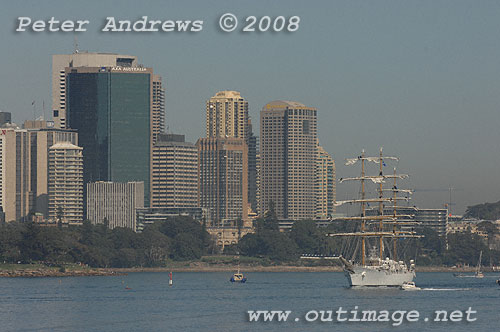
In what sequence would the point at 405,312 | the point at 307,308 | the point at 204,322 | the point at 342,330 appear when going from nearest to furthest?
the point at 342,330 → the point at 204,322 → the point at 405,312 → the point at 307,308

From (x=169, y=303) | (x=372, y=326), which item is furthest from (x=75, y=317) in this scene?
(x=372, y=326)

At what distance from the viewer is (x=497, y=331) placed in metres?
152

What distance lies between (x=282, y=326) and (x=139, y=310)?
115 feet

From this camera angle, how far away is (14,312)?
583 feet

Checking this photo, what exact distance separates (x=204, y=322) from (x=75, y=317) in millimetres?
20754

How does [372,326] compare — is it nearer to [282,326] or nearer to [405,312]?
[282,326]

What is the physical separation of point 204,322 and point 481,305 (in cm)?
5598

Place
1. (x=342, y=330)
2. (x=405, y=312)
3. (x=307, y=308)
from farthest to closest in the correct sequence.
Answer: (x=307, y=308)
(x=405, y=312)
(x=342, y=330)

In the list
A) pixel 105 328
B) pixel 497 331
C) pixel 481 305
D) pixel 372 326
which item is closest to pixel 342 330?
pixel 372 326

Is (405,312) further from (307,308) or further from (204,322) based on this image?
(204,322)

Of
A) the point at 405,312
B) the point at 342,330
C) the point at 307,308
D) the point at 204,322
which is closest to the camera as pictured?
the point at 342,330

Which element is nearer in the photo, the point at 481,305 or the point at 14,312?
the point at 14,312

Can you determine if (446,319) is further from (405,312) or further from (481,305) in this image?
(481,305)

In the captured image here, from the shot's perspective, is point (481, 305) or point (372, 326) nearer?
point (372, 326)
